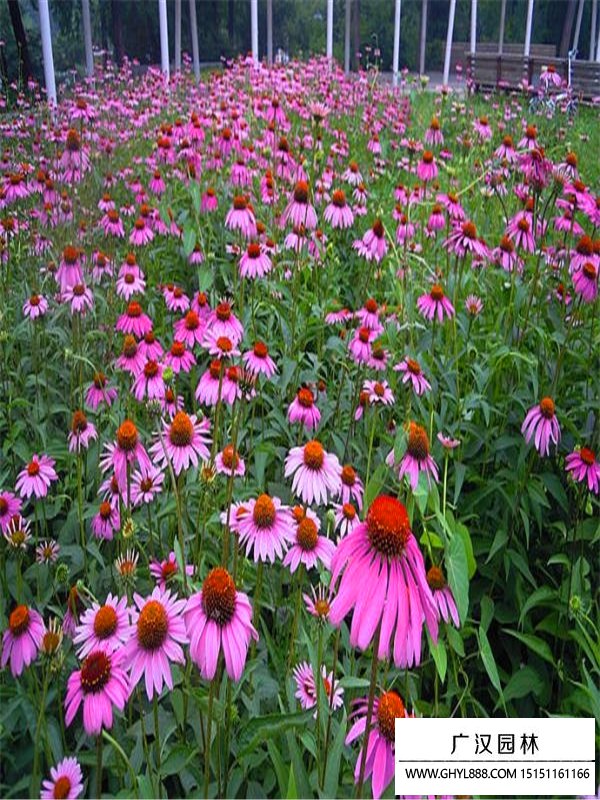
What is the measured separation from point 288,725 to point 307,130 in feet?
10.4

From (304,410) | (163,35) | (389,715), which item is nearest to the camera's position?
(389,715)

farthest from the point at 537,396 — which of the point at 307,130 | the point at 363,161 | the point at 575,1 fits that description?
the point at 575,1

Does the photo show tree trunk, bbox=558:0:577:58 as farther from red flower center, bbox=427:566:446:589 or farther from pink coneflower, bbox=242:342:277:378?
red flower center, bbox=427:566:446:589

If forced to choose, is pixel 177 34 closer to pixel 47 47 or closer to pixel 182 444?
pixel 47 47

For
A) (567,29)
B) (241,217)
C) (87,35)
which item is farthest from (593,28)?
(241,217)

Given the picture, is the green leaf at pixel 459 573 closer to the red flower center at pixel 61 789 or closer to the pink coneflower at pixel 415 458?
the pink coneflower at pixel 415 458

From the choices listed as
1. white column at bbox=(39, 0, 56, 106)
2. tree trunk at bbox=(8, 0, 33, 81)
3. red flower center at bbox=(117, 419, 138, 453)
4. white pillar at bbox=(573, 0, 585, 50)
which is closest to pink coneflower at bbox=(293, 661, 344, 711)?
red flower center at bbox=(117, 419, 138, 453)

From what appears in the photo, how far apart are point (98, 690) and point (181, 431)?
36 centimetres

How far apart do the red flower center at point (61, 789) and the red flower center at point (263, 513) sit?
318 mm

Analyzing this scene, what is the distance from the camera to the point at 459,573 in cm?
86

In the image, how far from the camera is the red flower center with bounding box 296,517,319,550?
86cm

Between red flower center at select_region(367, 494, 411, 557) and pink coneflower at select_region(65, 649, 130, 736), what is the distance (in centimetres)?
28

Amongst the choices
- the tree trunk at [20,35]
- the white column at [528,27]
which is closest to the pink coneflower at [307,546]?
the tree trunk at [20,35]

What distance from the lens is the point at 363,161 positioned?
3.28 meters
